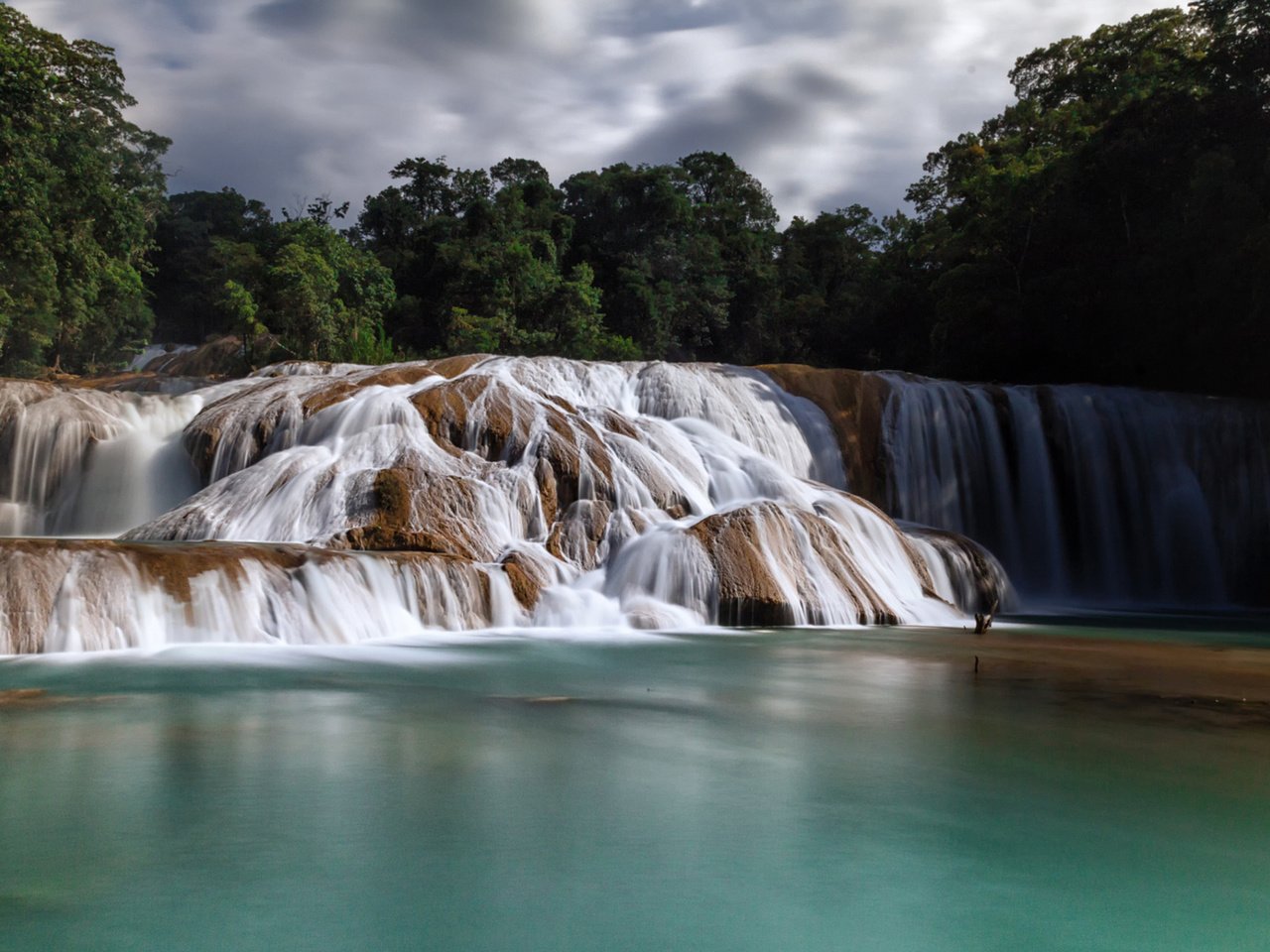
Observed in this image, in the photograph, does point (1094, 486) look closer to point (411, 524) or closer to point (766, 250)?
point (411, 524)

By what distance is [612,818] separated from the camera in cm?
468

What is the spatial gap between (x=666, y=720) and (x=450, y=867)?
9.99ft

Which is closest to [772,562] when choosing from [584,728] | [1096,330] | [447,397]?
[447,397]

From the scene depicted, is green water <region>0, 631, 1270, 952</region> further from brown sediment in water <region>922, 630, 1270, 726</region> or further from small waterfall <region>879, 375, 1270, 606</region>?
small waterfall <region>879, 375, 1270, 606</region>

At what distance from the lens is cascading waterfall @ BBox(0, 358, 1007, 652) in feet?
31.5

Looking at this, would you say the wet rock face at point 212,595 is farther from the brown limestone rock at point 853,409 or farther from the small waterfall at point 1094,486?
the small waterfall at point 1094,486

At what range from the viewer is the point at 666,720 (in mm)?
6871

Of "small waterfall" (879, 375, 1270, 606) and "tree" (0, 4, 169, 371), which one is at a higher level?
"tree" (0, 4, 169, 371)

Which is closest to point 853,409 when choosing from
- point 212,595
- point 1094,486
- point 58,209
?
point 1094,486

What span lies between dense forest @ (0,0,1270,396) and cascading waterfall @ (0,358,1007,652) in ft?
30.2

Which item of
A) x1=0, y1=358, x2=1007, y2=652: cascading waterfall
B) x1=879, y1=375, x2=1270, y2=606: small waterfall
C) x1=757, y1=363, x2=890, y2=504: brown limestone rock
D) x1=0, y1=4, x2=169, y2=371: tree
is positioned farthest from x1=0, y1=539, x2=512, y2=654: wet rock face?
x1=0, y1=4, x2=169, y2=371: tree

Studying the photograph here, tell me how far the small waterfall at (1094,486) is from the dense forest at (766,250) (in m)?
2.81

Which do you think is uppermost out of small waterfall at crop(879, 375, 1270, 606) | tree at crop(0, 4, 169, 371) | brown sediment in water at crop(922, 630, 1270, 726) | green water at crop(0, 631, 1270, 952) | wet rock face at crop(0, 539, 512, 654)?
tree at crop(0, 4, 169, 371)

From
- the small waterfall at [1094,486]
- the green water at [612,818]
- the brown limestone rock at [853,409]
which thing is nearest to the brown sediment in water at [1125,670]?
the green water at [612,818]
